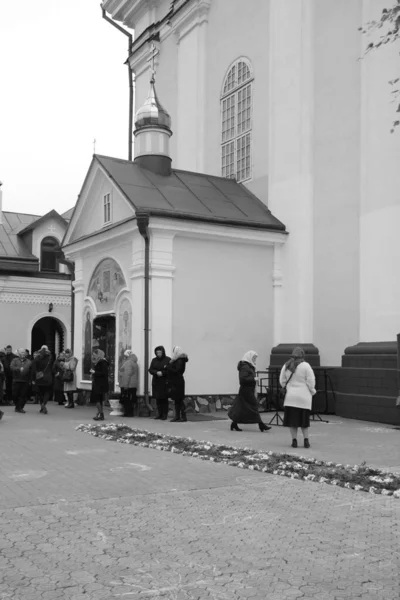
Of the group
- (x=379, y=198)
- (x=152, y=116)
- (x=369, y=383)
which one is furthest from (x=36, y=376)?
(x=379, y=198)

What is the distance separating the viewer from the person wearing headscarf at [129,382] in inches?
634

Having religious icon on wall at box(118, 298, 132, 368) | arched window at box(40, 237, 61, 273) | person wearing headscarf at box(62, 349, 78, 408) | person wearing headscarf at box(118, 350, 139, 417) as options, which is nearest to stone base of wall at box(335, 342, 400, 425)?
person wearing headscarf at box(118, 350, 139, 417)

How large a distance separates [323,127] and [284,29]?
3218mm

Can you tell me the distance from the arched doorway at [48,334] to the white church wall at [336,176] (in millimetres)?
14504

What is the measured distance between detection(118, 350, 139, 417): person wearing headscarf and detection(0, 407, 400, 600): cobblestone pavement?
6.58 meters

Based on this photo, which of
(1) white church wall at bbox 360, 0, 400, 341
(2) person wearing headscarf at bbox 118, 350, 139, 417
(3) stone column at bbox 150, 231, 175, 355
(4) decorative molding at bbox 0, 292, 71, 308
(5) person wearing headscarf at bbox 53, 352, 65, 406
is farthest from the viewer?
(4) decorative molding at bbox 0, 292, 71, 308

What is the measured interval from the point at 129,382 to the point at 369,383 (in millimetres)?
5176

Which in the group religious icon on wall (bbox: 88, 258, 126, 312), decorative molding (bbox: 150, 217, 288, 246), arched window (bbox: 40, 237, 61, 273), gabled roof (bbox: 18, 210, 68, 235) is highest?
gabled roof (bbox: 18, 210, 68, 235)

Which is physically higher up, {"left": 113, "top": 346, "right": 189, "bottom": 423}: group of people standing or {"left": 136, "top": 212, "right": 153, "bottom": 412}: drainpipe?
{"left": 136, "top": 212, "right": 153, "bottom": 412}: drainpipe

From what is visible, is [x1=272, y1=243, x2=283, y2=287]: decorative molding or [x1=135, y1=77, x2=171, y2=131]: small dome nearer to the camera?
[x1=272, y1=243, x2=283, y2=287]: decorative molding

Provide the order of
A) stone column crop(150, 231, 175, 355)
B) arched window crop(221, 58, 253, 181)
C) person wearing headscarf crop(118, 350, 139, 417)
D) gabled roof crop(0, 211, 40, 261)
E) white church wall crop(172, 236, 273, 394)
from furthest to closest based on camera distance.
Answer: gabled roof crop(0, 211, 40, 261) → arched window crop(221, 58, 253, 181) → white church wall crop(172, 236, 273, 394) → stone column crop(150, 231, 175, 355) → person wearing headscarf crop(118, 350, 139, 417)

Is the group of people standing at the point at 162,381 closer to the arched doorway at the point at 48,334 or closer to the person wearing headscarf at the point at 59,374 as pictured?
the person wearing headscarf at the point at 59,374

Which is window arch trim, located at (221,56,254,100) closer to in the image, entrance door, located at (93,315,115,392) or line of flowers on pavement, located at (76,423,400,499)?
entrance door, located at (93,315,115,392)

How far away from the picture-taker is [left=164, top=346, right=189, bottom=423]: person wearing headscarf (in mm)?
14922
